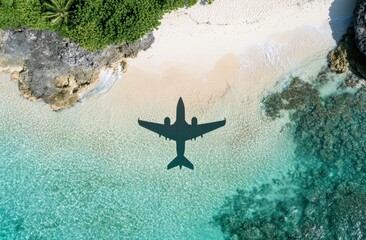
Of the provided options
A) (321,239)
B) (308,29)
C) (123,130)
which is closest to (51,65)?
(123,130)

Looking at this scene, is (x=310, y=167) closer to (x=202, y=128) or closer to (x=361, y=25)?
(x=202, y=128)

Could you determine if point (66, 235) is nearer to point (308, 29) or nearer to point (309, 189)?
point (309, 189)

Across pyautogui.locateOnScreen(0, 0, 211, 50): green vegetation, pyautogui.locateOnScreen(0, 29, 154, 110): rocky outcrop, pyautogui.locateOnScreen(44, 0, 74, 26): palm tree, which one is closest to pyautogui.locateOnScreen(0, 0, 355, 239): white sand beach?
pyautogui.locateOnScreen(0, 29, 154, 110): rocky outcrop

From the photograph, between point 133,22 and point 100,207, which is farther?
point 100,207

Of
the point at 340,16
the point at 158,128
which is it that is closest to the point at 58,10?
the point at 158,128

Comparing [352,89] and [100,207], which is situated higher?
[352,89]

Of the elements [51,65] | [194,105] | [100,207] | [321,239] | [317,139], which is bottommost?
[321,239]

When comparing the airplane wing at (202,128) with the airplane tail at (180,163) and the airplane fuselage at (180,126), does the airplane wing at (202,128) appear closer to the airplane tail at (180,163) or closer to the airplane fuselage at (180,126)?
the airplane fuselage at (180,126)
